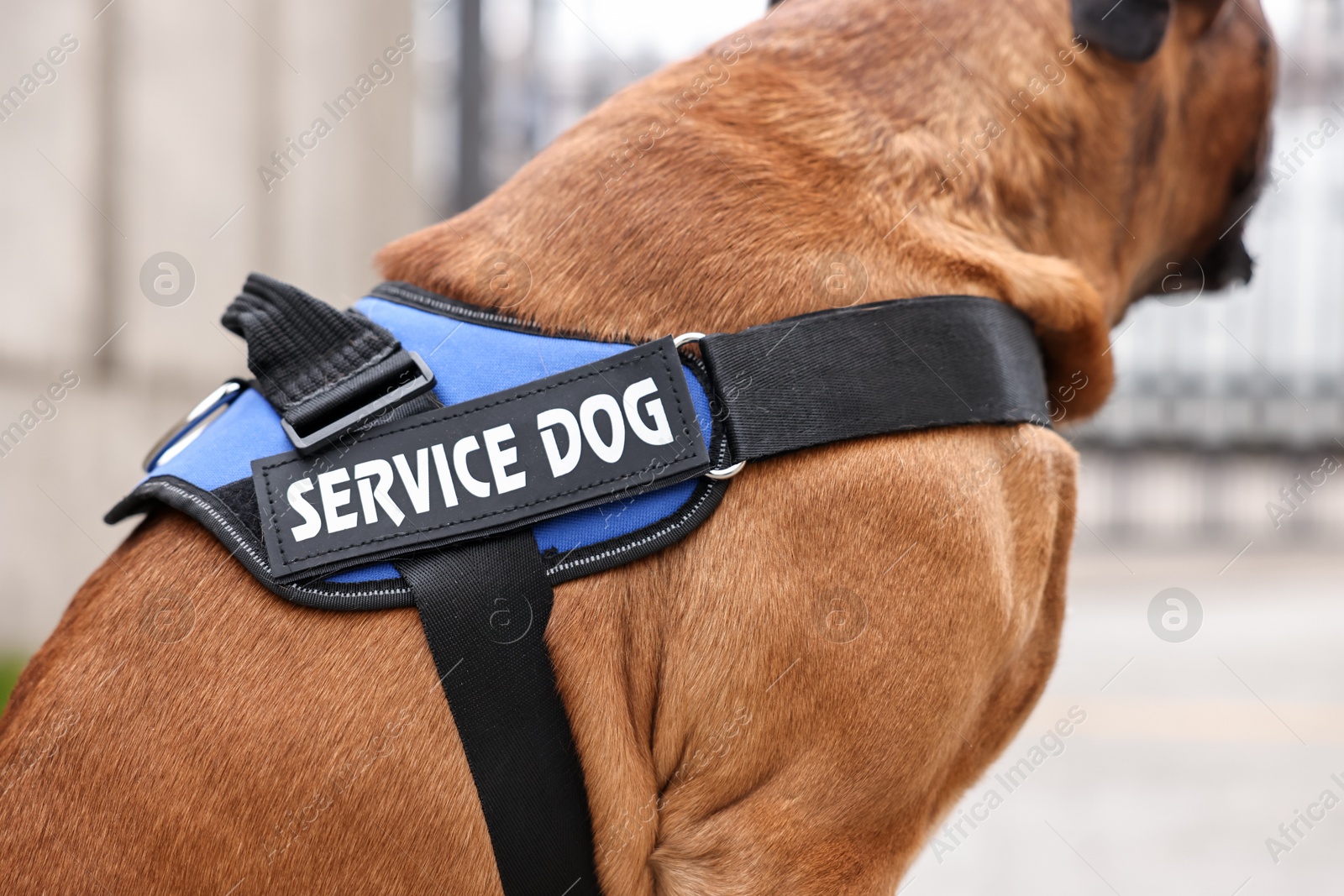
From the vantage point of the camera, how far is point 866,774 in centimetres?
115

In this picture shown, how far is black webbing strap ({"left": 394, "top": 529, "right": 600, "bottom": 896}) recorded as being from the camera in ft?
3.54

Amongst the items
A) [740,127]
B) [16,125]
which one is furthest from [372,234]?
[740,127]

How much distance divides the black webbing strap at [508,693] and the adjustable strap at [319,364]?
19cm

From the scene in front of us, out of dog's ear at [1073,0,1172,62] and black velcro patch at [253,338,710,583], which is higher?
black velcro patch at [253,338,710,583]

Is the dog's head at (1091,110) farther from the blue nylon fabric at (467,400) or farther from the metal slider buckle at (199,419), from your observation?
the metal slider buckle at (199,419)

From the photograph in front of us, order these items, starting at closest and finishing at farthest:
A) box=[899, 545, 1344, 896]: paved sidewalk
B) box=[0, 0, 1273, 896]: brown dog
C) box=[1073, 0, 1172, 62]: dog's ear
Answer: box=[0, 0, 1273, 896]: brown dog → box=[1073, 0, 1172, 62]: dog's ear → box=[899, 545, 1344, 896]: paved sidewalk

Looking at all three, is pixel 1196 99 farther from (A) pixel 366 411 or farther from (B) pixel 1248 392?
(B) pixel 1248 392

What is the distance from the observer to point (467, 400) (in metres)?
1.17

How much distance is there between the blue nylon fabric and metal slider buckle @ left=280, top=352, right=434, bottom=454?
0.07 feet

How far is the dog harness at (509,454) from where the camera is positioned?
42.8 inches

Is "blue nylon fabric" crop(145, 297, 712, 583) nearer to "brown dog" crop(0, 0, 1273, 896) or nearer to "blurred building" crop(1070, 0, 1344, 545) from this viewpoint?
"brown dog" crop(0, 0, 1273, 896)

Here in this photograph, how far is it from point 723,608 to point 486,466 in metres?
0.31

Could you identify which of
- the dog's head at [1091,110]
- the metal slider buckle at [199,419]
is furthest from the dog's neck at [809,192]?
the metal slider buckle at [199,419]

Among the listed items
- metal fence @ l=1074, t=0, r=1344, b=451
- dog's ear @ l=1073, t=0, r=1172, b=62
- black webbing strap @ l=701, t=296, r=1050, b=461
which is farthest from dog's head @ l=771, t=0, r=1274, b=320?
metal fence @ l=1074, t=0, r=1344, b=451
